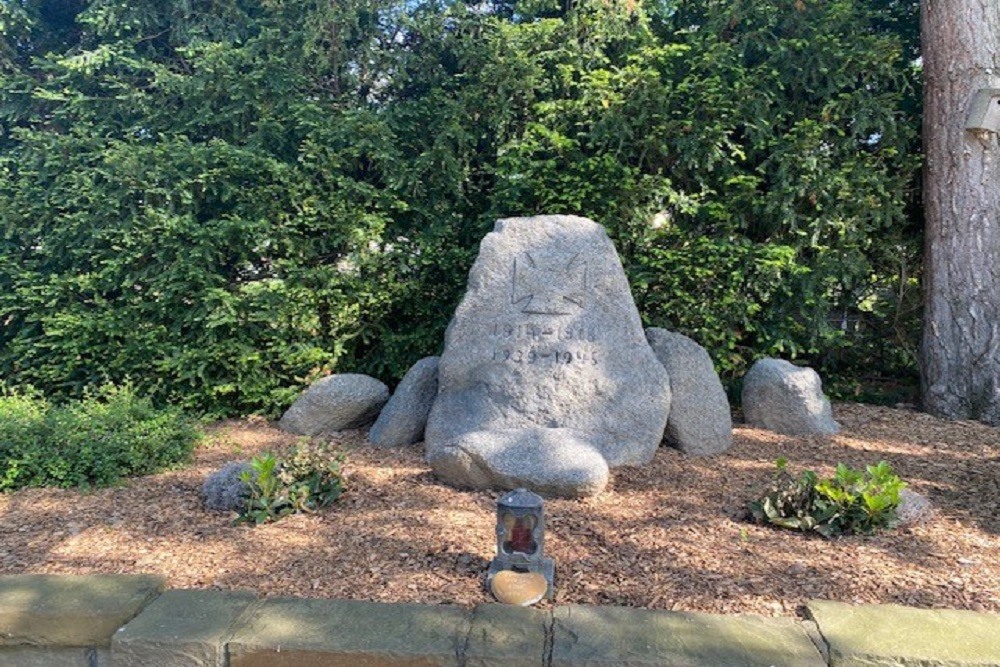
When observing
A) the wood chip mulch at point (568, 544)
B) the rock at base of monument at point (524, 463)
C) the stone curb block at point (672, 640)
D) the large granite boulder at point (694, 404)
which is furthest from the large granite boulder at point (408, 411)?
the stone curb block at point (672, 640)

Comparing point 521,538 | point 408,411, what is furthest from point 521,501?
point 408,411

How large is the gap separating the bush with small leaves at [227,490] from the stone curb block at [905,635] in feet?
9.10

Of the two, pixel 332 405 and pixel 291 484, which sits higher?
pixel 332 405

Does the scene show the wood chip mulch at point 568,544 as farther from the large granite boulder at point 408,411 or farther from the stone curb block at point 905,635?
the large granite boulder at point 408,411

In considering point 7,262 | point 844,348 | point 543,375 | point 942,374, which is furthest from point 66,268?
point 942,374

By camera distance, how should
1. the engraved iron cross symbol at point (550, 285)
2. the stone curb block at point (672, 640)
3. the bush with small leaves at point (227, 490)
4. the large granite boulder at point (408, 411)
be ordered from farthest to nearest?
the large granite boulder at point (408, 411) → the engraved iron cross symbol at point (550, 285) → the bush with small leaves at point (227, 490) → the stone curb block at point (672, 640)

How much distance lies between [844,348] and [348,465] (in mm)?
4733

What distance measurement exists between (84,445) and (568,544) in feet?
10.1

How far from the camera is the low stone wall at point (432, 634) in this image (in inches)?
98.5

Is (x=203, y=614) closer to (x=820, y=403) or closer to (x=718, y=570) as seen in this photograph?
(x=718, y=570)

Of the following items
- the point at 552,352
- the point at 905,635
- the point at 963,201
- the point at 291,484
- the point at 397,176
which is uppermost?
the point at 397,176

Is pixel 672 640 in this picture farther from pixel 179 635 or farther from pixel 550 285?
pixel 550 285

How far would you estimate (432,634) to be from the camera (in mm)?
2605

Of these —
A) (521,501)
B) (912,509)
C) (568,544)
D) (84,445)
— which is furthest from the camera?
(84,445)
